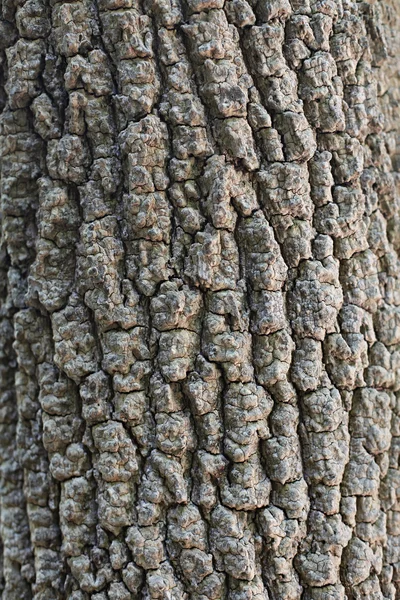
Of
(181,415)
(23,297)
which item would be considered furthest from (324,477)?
(23,297)

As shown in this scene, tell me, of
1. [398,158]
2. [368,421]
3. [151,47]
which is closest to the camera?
[151,47]

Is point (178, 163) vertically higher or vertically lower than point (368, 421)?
higher

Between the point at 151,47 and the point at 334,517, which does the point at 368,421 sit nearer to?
the point at 334,517

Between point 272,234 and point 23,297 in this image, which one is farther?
point 23,297

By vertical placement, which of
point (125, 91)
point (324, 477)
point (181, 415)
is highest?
point (125, 91)

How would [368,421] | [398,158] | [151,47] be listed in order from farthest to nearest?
1. [398,158]
2. [368,421]
3. [151,47]

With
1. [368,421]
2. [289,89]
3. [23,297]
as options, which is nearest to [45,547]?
[23,297]
